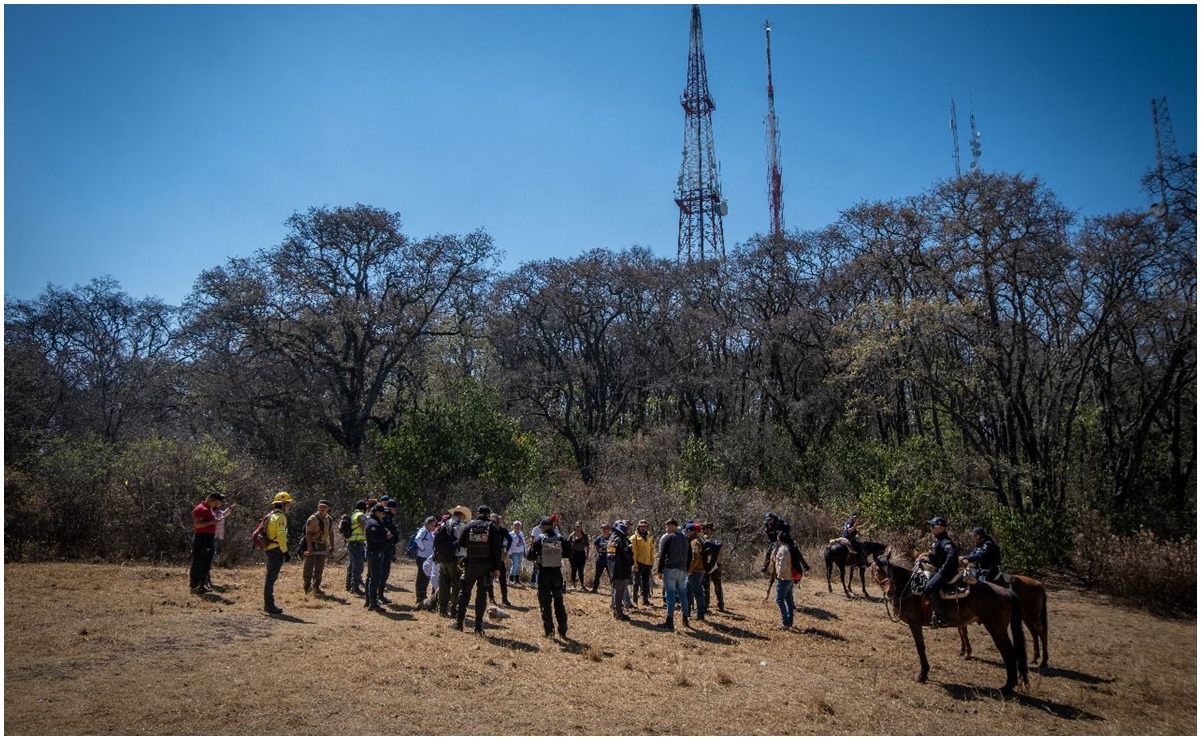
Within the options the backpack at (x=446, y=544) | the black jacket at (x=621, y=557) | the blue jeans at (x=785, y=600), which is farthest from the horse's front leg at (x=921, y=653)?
the backpack at (x=446, y=544)

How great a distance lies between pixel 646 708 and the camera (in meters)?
7.98

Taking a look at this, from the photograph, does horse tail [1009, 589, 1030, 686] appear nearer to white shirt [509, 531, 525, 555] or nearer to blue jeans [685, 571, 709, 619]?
blue jeans [685, 571, 709, 619]

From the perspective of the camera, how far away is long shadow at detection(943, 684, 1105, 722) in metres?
8.34

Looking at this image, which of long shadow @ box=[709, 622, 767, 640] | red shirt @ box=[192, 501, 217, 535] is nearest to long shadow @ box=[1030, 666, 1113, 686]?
long shadow @ box=[709, 622, 767, 640]

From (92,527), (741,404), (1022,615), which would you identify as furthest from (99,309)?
(1022,615)

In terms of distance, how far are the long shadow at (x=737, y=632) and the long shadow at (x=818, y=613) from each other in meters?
2.29

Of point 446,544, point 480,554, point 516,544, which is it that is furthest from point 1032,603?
point 516,544

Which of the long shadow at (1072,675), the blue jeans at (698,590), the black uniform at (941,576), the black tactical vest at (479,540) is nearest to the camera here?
the black uniform at (941,576)

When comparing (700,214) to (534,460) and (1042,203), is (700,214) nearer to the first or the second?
(534,460)

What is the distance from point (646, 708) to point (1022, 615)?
19.6ft

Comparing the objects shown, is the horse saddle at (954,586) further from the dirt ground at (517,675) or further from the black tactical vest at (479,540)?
the black tactical vest at (479,540)

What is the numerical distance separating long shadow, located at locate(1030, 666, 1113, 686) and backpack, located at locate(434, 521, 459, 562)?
8.48m

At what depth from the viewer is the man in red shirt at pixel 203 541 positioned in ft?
42.7

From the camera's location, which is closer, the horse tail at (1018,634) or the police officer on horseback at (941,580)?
the horse tail at (1018,634)
